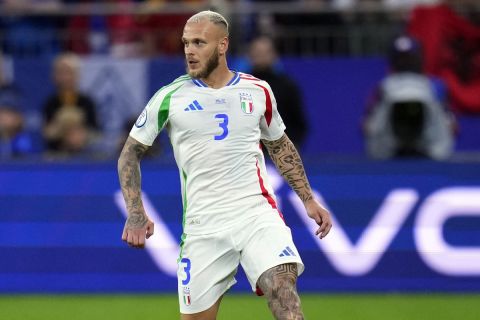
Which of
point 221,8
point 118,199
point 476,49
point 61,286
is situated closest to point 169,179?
point 118,199

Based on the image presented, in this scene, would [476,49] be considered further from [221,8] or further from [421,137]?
[221,8]

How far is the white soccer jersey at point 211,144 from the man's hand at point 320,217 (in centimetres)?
29

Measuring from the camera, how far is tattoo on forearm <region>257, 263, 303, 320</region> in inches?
277

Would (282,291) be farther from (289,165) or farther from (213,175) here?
(289,165)

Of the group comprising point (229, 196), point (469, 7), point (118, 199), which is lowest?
point (118, 199)

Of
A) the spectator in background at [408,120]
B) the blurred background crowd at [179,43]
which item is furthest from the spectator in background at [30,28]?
the spectator in background at [408,120]

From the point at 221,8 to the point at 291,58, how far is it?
1.10m

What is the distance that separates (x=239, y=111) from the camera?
24.7 ft

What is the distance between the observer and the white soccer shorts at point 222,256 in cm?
735

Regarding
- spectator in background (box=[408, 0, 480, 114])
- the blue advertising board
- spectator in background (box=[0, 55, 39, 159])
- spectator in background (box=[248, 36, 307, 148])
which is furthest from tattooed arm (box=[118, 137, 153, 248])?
spectator in background (box=[408, 0, 480, 114])

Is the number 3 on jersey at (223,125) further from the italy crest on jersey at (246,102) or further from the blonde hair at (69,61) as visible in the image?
the blonde hair at (69,61)

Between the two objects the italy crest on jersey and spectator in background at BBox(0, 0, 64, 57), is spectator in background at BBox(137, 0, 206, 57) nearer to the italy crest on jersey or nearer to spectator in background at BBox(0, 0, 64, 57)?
spectator in background at BBox(0, 0, 64, 57)

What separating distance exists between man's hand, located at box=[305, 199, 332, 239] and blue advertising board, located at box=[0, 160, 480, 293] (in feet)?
14.9

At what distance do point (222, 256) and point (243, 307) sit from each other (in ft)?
13.0
